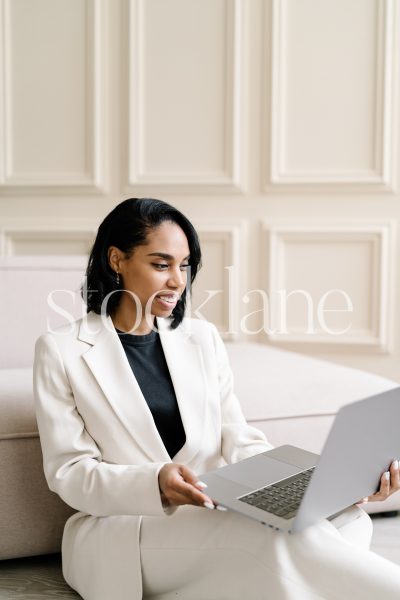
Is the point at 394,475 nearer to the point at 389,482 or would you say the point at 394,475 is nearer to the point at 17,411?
the point at 389,482

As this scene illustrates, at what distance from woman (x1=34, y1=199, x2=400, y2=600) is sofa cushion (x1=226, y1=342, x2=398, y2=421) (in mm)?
286

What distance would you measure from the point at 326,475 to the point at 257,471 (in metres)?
0.26

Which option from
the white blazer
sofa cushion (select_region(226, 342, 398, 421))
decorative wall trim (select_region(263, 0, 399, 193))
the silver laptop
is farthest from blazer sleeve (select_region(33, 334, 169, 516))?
decorative wall trim (select_region(263, 0, 399, 193))

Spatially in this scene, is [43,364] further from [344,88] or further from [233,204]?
[344,88]

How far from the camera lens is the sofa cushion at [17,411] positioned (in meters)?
1.48

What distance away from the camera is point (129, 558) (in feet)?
3.97

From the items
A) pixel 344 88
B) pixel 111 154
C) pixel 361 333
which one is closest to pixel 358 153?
pixel 344 88

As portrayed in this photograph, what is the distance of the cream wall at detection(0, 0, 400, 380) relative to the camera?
2896 millimetres

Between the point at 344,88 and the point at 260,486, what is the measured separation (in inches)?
85.0

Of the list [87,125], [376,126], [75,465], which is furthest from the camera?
[87,125]

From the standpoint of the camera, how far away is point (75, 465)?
122cm

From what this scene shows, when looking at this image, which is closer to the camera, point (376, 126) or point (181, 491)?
point (181, 491)

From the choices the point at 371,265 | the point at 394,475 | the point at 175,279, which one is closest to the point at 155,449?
the point at 175,279

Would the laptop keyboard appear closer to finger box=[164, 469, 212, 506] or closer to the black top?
finger box=[164, 469, 212, 506]
